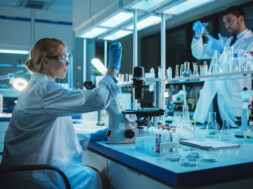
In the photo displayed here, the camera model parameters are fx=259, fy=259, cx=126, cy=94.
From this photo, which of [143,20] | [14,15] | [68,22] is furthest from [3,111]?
[143,20]

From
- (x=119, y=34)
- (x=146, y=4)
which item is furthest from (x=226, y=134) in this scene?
(x=119, y=34)

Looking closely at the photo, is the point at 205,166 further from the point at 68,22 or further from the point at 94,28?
the point at 68,22

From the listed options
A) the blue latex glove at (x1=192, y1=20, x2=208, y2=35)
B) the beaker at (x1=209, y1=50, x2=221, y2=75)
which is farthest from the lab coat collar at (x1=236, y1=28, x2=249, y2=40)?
the beaker at (x1=209, y1=50, x2=221, y2=75)

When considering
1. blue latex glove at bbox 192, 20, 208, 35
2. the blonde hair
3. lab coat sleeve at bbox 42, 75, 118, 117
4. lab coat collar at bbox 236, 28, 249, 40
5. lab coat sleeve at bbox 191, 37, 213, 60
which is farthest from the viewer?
lab coat collar at bbox 236, 28, 249, 40

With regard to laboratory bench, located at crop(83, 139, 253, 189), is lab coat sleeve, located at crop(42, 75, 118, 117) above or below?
above

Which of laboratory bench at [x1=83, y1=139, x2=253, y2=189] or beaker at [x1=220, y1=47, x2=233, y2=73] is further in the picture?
beaker at [x1=220, y1=47, x2=233, y2=73]

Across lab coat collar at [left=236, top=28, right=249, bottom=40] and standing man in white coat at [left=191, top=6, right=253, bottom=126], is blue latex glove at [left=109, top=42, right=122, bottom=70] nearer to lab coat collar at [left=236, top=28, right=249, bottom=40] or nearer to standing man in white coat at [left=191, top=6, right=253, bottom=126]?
standing man in white coat at [left=191, top=6, right=253, bottom=126]

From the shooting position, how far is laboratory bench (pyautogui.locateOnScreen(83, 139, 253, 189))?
38.7 inches

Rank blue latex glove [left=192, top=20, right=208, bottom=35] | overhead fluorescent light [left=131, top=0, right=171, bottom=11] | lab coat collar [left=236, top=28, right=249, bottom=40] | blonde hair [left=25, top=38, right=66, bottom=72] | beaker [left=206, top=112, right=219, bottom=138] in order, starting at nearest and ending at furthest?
blonde hair [left=25, top=38, right=66, bottom=72] → beaker [left=206, top=112, right=219, bottom=138] → overhead fluorescent light [left=131, top=0, right=171, bottom=11] → blue latex glove [left=192, top=20, right=208, bottom=35] → lab coat collar [left=236, top=28, right=249, bottom=40]

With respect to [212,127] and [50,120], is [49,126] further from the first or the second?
[212,127]

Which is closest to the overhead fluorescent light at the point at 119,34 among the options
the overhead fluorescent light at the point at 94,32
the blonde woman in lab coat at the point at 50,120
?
the overhead fluorescent light at the point at 94,32

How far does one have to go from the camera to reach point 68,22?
13.8 feet

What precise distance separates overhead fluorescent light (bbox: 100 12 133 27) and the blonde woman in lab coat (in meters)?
0.79

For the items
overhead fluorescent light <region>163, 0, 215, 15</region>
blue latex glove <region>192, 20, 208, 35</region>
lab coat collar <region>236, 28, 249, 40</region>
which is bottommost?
blue latex glove <region>192, 20, 208, 35</region>
